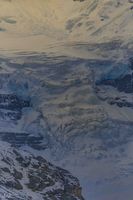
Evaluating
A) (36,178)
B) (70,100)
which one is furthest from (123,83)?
(36,178)

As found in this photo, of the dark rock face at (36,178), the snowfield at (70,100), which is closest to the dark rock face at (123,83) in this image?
the snowfield at (70,100)

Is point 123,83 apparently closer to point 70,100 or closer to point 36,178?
point 70,100

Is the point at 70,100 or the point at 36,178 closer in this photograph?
the point at 36,178

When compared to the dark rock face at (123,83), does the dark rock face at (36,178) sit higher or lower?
lower

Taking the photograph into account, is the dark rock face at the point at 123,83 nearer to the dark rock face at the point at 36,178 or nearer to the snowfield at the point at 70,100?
the snowfield at the point at 70,100

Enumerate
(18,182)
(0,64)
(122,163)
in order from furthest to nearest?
(0,64) < (122,163) < (18,182)

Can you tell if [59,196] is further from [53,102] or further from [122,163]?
[53,102]

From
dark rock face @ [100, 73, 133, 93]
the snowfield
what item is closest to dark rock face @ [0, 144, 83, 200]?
the snowfield

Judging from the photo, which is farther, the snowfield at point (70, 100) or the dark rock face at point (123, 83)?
the dark rock face at point (123, 83)

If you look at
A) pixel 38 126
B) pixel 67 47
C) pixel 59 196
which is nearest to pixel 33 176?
pixel 59 196
